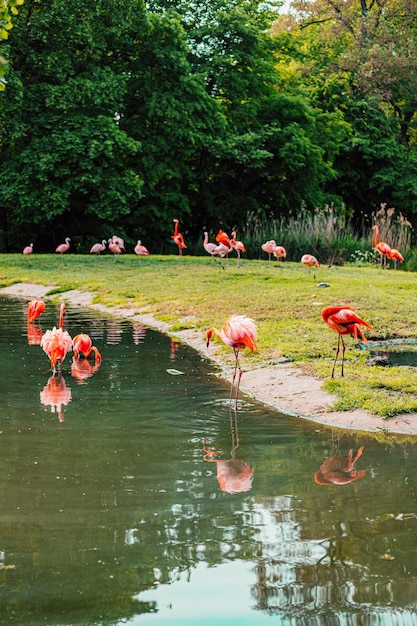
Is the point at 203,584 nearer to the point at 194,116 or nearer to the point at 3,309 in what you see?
the point at 3,309

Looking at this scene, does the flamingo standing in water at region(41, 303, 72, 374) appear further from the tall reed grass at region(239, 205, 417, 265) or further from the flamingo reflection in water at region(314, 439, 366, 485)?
the tall reed grass at region(239, 205, 417, 265)

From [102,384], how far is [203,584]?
459 centimetres

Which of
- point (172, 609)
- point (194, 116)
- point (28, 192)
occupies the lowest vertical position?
point (172, 609)

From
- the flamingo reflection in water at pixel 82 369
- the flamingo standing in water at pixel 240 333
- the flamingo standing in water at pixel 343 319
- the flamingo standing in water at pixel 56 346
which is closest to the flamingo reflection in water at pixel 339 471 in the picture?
the flamingo standing in water at pixel 240 333

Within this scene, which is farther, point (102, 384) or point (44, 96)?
point (44, 96)

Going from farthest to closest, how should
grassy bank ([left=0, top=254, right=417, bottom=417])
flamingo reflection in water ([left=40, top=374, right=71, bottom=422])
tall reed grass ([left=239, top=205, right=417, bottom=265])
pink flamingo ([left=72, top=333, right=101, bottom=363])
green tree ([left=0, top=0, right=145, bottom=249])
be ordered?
green tree ([left=0, top=0, right=145, bottom=249]) < tall reed grass ([left=239, top=205, right=417, bottom=265]) < pink flamingo ([left=72, top=333, right=101, bottom=363]) < grassy bank ([left=0, top=254, right=417, bottom=417]) < flamingo reflection in water ([left=40, top=374, right=71, bottom=422])

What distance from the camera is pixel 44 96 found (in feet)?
89.3

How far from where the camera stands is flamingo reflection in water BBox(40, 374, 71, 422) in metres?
7.32

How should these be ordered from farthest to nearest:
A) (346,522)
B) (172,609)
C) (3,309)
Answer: (3,309) → (346,522) → (172,609)

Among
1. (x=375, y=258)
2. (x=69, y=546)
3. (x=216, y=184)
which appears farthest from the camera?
(x=216, y=184)

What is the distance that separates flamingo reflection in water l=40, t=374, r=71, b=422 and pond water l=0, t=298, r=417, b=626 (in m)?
0.03

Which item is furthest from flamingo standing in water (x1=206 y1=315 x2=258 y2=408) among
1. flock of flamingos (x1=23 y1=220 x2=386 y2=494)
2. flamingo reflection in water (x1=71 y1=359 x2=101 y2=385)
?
flamingo reflection in water (x1=71 y1=359 x2=101 y2=385)

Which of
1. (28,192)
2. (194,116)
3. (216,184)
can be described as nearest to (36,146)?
(28,192)

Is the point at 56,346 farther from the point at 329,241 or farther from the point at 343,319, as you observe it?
the point at 329,241
